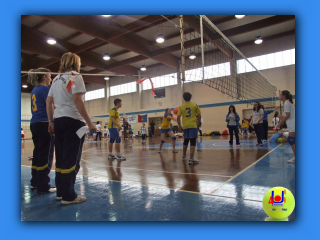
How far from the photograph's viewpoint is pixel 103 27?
12539 millimetres

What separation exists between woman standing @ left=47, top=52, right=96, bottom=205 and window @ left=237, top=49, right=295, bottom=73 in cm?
1739

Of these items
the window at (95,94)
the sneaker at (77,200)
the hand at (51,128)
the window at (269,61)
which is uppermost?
the window at (269,61)

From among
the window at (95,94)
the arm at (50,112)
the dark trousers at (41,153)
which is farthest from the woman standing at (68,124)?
the window at (95,94)

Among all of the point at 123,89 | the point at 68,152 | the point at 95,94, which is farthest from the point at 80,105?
the point at 95,94

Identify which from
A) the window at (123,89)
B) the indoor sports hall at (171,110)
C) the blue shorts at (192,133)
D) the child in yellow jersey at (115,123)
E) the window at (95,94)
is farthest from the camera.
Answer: the window at (95,94)

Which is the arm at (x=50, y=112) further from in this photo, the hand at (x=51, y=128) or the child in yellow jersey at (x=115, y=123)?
the child in yellow jersey at (x=115, y=123)

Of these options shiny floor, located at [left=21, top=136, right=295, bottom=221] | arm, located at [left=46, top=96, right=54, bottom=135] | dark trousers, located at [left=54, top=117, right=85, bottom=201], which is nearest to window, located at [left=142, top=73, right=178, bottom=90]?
shiny floor, located at [left=21, top=136, right=295, bottom=221]

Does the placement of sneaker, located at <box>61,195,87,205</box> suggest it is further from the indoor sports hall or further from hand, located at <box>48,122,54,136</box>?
hand, located at <box>48,122,54,136</box>

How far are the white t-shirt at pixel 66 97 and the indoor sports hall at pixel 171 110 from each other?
94 millimetres

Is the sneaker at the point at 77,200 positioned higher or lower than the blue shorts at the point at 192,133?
lower

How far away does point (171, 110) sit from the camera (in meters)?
19.1

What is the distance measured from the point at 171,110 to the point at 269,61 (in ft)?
30.2

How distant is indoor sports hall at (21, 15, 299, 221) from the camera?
2.10 metres

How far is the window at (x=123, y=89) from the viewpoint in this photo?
83.1 ft
